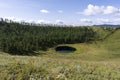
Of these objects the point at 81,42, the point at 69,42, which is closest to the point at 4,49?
the point at 69,42

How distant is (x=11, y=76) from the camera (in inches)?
583

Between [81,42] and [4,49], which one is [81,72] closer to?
[4,49]

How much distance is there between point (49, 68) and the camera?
17047mm

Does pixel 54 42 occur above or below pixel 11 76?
below

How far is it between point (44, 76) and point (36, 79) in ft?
2.23

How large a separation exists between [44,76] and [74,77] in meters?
2.18

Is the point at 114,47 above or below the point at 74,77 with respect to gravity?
below

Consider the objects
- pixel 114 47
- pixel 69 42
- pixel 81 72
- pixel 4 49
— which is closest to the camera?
pixel 81 72

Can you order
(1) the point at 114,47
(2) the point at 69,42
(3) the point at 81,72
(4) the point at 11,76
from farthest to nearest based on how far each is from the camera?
(2) the point at 69,42 → (1) the point at 114,47 → (3) the point at 81,72 → (4) the point at 11,76

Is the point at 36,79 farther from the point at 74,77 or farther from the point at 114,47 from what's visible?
the point at 114,47

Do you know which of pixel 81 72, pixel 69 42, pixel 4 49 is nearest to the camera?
pixel 81 72

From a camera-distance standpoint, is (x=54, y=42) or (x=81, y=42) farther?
(x=81, y=42)

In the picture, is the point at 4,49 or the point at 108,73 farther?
the point at 4,49

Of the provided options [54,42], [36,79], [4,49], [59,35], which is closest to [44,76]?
[36,79]
